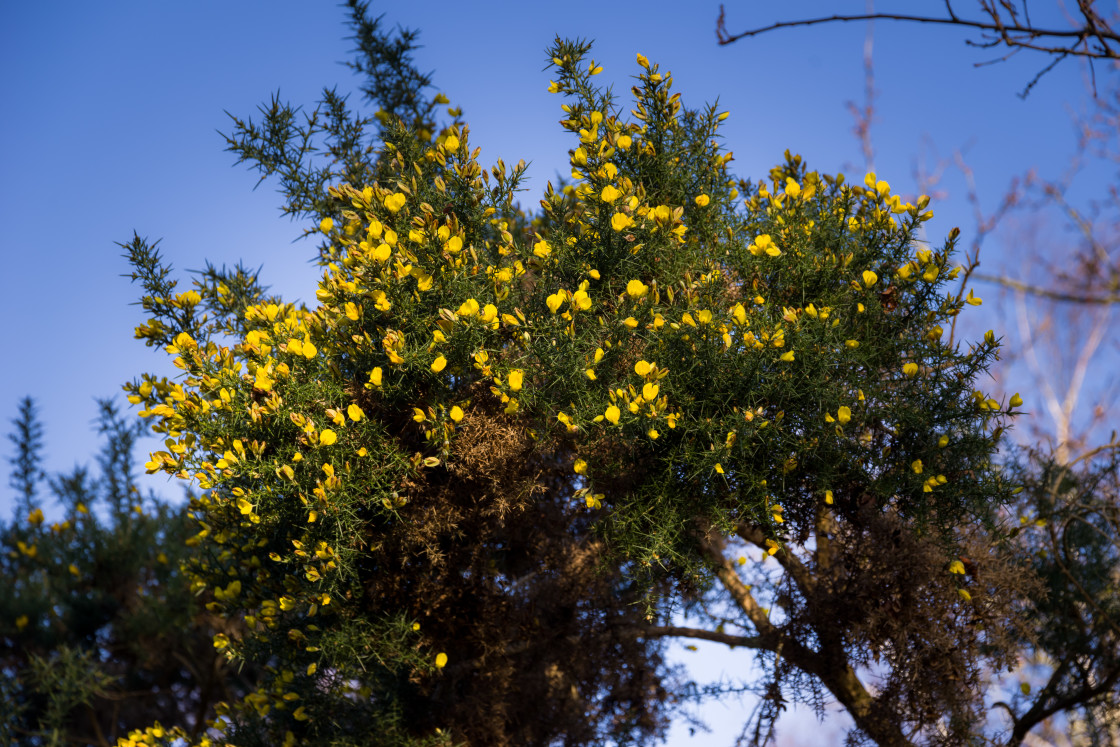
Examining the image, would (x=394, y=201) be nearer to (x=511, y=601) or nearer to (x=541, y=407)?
(x=541, y=407)

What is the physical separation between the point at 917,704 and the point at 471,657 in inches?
75.7

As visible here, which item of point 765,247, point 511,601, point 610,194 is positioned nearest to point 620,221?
point 610,194

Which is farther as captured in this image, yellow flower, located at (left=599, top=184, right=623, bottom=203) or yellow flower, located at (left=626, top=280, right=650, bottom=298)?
yellow flower, located at (left=599, top=184, right=623, bottom=203)

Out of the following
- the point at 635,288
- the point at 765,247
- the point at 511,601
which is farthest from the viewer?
the point at 511,601

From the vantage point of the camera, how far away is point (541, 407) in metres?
2.99

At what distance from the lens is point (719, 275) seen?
3225 millimetres

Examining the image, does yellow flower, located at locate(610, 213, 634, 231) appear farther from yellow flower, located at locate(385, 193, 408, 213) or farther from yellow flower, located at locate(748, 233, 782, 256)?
yellow flower, located at locate(385, 193, 408, 213)

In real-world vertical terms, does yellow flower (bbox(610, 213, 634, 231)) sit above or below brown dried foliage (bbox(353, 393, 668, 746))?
above

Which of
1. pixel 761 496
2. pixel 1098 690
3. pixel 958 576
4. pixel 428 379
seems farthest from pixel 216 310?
pixel 1098 690

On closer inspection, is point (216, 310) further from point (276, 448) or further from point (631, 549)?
point (631, 549)

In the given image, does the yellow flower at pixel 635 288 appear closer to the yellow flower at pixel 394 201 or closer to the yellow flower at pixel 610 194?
the yellow flower at pixel 610 194

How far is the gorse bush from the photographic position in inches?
111

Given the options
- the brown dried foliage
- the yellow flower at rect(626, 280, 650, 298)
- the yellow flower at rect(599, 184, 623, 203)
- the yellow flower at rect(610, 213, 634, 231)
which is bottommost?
the brown dried foliage

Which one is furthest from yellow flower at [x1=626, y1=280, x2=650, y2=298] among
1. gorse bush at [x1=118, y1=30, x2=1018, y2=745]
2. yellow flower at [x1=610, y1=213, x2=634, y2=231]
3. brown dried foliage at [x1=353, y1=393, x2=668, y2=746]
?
brown dried foliage at [x1=353, y1=393, x2=668, y2=746]
